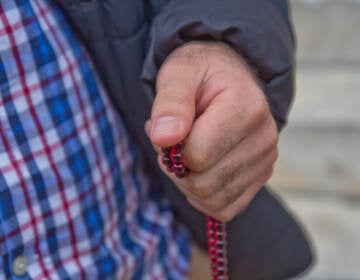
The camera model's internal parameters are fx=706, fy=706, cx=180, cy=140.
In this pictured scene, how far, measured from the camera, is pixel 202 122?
60 cm

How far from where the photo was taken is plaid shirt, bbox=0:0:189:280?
685 mm

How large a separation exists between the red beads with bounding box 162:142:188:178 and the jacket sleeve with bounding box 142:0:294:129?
121 mm

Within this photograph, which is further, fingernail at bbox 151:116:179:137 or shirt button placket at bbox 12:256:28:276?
shirt button placket at bbox 12:256:28:276

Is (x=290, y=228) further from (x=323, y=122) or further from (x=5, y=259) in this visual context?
(x=323, y=122)

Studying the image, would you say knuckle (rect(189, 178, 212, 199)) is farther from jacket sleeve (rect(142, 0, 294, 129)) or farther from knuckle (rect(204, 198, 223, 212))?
jacket sleeve (rect(142, 0, 294, 129))

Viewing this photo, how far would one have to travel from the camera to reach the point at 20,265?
0.69 m

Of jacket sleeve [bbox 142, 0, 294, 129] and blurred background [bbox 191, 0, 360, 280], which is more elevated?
jacket sleeve [bbox 142, 0, 294, 129]

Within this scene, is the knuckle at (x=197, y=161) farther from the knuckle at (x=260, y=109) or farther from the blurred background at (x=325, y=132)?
the blurred background at (x=325, y=132)

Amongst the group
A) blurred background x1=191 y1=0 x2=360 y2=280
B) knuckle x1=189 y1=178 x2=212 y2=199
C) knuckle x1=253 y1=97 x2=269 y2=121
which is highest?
knuckle x1=253 y1=97 x2=269 y2=121

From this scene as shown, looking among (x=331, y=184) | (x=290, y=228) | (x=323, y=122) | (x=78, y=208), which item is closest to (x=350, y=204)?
(x=331, y=184)

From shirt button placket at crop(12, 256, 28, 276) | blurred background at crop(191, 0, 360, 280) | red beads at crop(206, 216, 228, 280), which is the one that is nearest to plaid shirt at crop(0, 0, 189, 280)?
shirt button placket at crop(12, 256, 28, 276)

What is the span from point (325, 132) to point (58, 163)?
47.7 inches

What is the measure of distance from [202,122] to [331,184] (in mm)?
1254

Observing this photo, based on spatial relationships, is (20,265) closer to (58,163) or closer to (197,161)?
(58,163)
